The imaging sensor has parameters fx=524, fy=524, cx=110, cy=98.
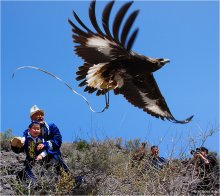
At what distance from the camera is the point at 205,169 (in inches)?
389

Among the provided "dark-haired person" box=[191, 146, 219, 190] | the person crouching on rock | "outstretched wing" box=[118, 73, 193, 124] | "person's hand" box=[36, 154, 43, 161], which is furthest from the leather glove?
"outstretched wing" box=[118, 73, 193, 124]

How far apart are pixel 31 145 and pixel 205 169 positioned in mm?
3700

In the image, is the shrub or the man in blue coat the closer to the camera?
the man in blue coat

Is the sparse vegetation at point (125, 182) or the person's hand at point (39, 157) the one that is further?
the person's hand at point (39, 157)

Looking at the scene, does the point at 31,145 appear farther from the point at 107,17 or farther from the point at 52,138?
the point at 107,17

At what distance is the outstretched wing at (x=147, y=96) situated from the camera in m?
10.4

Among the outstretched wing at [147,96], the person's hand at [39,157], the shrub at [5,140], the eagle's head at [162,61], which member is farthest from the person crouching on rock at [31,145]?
the shrub at [5,140]

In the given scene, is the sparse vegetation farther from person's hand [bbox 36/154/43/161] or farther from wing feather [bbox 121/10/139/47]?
wing feather [bbox 121/10/139/47]

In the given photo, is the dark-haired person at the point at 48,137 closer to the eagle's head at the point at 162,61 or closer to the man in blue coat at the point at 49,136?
the man in blue coat at the point at 49,136

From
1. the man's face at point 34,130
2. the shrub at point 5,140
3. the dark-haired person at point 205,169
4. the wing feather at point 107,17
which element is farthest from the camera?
the shrub at point 5,140

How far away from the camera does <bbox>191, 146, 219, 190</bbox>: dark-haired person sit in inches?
316

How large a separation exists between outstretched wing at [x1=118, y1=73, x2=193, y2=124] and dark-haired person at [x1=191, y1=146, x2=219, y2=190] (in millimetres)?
1157

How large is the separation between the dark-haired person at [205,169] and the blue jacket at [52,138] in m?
2.09

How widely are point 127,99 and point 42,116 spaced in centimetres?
284
